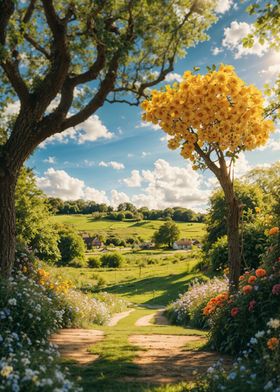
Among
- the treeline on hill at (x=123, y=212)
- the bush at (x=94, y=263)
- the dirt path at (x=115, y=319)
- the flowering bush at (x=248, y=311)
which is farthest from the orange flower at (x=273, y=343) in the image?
the treeline on hill at (x=123, y=212)

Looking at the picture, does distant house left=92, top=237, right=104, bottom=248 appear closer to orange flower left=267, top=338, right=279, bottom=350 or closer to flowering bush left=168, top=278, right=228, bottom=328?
flowering bush left=168, top=278, right=228, bottom=328

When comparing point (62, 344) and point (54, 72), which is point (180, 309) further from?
point (54, 72)

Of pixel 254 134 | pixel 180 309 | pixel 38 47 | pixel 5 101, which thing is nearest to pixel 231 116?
pixel 254 134

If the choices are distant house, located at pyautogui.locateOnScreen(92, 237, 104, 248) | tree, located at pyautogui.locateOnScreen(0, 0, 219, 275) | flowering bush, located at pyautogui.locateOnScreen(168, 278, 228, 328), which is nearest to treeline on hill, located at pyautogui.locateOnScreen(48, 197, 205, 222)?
distant house, located at pyautogui.locateOnScreen(92, 237, 104, 248)

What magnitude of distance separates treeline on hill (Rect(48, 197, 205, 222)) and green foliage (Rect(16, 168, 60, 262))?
107697 millimetres

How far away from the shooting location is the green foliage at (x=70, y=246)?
58.2 meters

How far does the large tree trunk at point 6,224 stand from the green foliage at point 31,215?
11532 millimetres

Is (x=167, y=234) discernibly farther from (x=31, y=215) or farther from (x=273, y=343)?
(x=273, y=343)

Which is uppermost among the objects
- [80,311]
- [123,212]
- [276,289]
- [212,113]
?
[123,212]

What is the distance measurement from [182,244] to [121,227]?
27329 millimetres

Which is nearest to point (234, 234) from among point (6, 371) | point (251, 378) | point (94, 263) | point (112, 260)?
point (251, 378)

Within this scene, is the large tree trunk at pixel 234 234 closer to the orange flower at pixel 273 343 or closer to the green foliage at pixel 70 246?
the orange flower at pixel 273 343

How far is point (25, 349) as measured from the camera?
5.18 m

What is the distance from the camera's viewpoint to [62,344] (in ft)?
24.4
